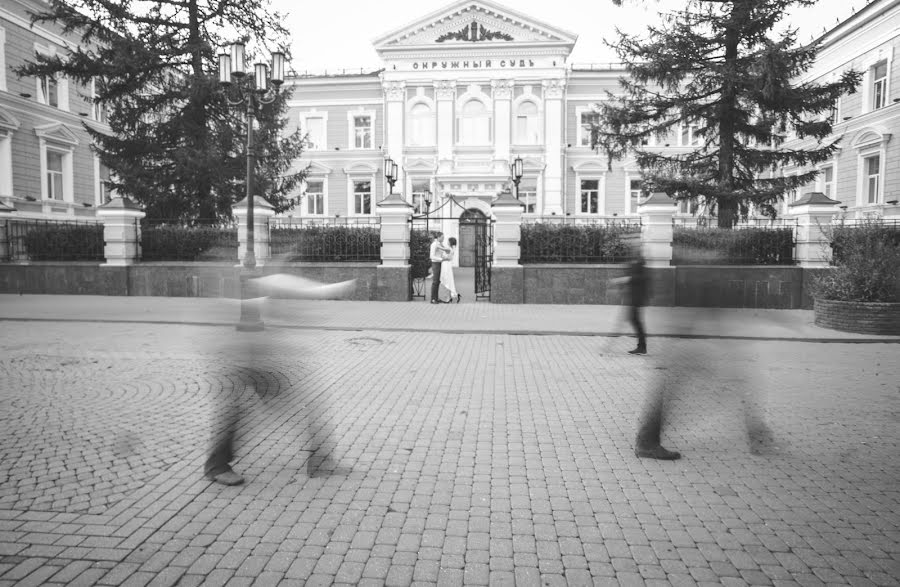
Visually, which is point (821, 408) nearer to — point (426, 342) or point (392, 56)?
point (426, 342)

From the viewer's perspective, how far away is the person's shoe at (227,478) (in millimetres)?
4121

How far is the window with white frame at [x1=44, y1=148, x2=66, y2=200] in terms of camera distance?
2972 centimetres

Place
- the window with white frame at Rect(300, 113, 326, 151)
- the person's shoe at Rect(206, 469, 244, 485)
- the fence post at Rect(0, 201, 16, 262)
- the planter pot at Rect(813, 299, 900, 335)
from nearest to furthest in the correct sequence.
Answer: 1. the person's shoe at Rect(206, 469, 244, 485)
2. the planter pot at Rect(813, 299, 900, 335)
3. the fence post at Rect(0, 201, 16, 262)
4. the window with white frame at Rect(300, 113, 326, 151)

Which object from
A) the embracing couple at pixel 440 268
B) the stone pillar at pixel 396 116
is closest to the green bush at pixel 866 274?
the embracing couple at pixel 440 268

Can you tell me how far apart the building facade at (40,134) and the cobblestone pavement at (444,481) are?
958 inches

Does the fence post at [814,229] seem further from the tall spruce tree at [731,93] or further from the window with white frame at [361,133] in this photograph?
the window with white frame at [361,133]

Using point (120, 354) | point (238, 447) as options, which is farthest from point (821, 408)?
point (120, 354)

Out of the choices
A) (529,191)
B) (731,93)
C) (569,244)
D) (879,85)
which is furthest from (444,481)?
(529,191)

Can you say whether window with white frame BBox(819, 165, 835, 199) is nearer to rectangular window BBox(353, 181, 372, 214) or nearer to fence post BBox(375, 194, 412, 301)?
fence post BBox(375, 194, 412, 301)

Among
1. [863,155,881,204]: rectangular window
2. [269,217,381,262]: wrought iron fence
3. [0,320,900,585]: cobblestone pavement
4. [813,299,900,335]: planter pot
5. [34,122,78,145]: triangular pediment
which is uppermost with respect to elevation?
[34,122,78,145]: triangular pediment

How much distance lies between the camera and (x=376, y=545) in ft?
10.9

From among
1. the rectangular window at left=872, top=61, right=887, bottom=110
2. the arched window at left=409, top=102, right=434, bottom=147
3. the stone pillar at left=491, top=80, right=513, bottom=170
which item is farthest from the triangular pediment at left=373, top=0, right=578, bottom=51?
the rectangular window at left=872, top=61, right=887, bottom=110

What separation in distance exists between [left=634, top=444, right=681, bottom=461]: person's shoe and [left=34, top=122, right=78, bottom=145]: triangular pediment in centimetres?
3274

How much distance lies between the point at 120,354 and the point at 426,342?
4878mm
